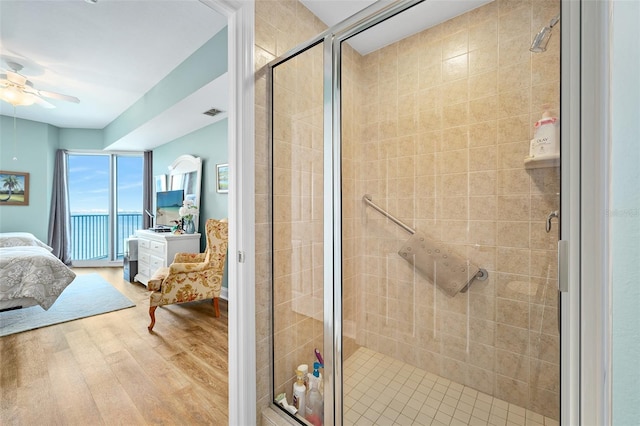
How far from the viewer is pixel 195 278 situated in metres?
2.89

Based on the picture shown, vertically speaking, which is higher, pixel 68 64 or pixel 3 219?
pixel 68 64

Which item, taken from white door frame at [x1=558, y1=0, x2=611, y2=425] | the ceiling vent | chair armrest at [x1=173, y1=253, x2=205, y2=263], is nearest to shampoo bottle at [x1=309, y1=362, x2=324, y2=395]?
white door frame at [x1=558, y1=0, x2=611, y2=425]

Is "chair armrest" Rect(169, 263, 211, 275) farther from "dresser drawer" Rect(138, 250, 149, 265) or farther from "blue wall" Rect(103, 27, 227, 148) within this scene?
"blue wall" Rect(103, 27, 227, 148)

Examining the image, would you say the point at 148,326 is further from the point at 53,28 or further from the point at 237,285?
the point at 53,28

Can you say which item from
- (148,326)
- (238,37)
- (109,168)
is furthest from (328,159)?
(109,168)

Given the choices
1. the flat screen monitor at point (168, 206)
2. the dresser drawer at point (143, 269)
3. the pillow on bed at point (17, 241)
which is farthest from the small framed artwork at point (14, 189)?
the dresser drawer at point (143, 269)

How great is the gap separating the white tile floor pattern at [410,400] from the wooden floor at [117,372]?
0.80 metres

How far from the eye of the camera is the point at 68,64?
298 cm

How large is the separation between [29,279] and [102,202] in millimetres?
3250

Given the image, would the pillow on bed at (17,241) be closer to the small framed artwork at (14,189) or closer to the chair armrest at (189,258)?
the small framed artwork at (14,189)

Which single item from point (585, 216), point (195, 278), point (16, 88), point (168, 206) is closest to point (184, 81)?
point (16, 88)

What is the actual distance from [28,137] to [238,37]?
577 cm

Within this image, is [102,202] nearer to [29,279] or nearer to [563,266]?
[29,279]

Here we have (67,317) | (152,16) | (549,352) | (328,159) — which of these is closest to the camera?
(549,352)
